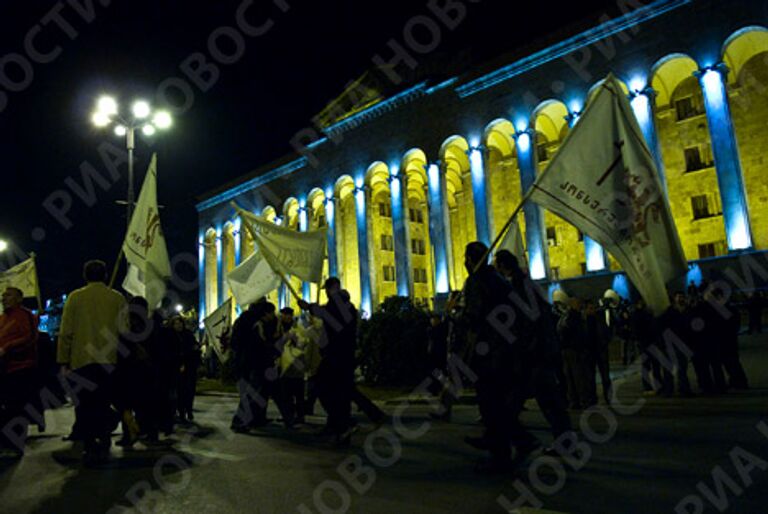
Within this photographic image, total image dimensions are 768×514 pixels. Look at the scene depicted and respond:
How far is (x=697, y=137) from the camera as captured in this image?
29.9 m

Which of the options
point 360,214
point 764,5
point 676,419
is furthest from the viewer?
point 360,214

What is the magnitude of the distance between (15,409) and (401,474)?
484cm

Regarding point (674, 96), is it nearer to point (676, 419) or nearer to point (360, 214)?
point (360, 214)

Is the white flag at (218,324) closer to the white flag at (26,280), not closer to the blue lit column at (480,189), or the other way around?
the white flag at (26,280)

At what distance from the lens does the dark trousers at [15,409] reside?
661cm

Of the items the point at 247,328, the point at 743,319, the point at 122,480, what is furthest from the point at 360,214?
the point at 122,480

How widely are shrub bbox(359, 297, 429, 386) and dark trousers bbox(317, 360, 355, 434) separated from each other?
8537mm

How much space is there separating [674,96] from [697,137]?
8.38ft

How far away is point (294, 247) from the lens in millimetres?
10523

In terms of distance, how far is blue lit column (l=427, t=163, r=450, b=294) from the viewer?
33.7 metres

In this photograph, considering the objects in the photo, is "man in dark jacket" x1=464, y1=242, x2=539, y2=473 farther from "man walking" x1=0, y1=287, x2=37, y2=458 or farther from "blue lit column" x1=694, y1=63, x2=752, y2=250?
"blue lit column" x1=694, y1=63, x2=752, y2=250

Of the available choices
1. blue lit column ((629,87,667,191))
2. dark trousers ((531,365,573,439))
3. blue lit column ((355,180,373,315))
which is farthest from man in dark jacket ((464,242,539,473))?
blue lit column ((355,180,373,315))

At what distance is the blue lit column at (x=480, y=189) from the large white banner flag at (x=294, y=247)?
22320 mm

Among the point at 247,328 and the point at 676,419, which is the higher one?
the point at 247,328
